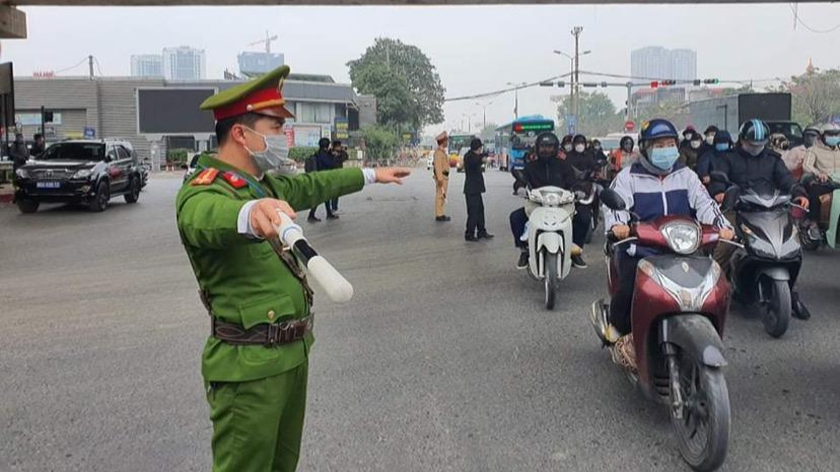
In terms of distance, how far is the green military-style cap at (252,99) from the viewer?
8.18 feet

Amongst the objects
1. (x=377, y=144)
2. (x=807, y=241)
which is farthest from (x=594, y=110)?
(x=807, y=241)

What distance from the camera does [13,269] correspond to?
9969 millimetres

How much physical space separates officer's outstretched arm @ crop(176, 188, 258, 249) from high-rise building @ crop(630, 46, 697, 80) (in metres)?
90.7

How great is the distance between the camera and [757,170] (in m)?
7.16

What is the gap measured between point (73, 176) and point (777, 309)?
50.9ft

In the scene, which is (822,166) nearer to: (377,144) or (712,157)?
(712,157)

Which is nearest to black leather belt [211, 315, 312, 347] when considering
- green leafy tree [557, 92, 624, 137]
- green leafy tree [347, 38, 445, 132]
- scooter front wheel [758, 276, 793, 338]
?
scooter front wheel [758, 276, 793, 338]

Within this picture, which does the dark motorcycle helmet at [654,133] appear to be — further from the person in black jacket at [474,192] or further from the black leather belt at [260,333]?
the person in black jacket at [474,192]

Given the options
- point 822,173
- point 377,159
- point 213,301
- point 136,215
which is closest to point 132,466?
point 213,301

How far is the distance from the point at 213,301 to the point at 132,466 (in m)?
1.73

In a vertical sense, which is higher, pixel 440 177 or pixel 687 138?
pixel 687 138

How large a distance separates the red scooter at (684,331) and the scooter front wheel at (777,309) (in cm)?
203

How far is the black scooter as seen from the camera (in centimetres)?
612

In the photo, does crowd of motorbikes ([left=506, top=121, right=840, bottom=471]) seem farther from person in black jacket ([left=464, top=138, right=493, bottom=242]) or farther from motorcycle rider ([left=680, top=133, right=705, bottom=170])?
motorcycle rider ([left=680, top=133, right=705, bottom=170])
